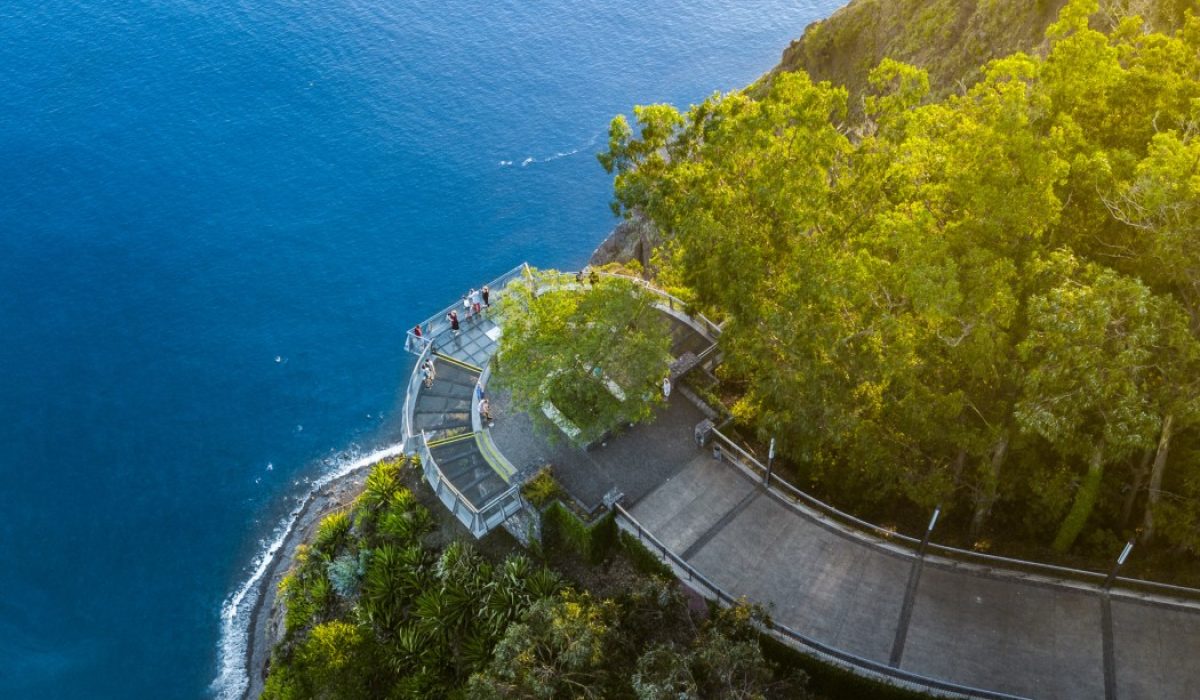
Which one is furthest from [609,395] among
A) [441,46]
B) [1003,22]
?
[441,46]

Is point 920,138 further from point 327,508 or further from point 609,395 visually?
point 327,508

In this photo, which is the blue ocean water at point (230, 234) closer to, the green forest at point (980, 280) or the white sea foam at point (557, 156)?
the white sea foam at point (557, 156)

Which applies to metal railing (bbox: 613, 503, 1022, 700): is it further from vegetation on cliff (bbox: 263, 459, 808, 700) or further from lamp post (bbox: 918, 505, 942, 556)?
lamp post (bbox: 918, 505, 942, 556)

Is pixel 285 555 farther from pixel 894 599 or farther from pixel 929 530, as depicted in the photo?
pixel 929 530

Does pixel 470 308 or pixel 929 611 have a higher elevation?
pixel 470 308

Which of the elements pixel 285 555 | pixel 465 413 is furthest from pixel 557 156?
pixel 285 555

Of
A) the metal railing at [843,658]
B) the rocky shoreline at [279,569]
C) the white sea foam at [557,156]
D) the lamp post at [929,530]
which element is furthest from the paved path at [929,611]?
the white sea foam at [557,156]
